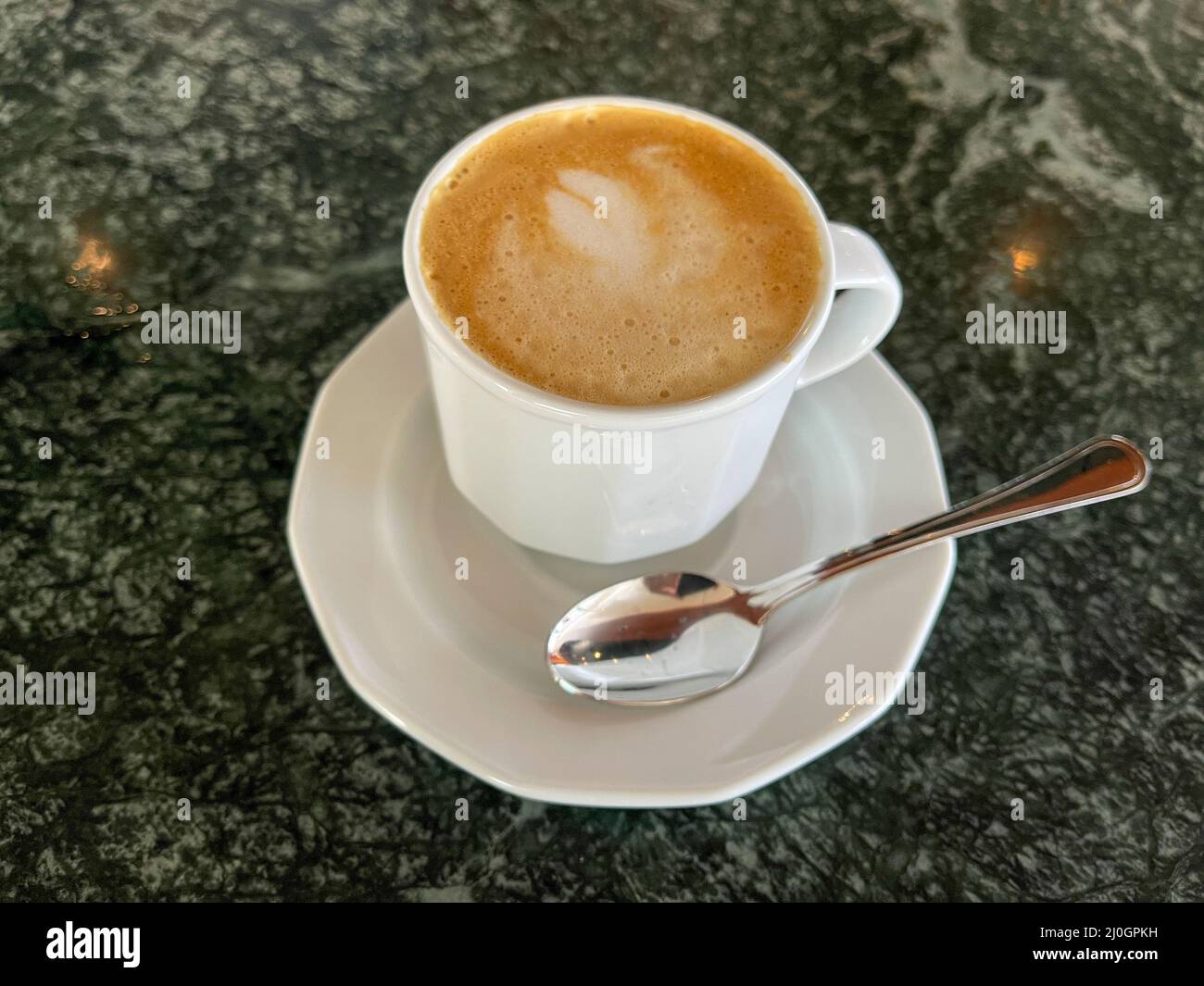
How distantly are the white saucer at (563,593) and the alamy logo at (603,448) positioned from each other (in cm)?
17

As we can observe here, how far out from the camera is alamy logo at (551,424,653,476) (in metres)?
0.65

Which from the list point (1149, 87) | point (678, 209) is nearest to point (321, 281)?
point (678, 209)

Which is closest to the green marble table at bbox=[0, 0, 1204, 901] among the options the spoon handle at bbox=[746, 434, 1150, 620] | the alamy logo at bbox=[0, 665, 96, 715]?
the alamy logo at bbox=[0, 665, 96, 715]

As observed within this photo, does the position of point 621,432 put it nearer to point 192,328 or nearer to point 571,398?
point 571,398

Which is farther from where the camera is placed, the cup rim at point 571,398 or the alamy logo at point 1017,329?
the alamy logo at point 1017,329

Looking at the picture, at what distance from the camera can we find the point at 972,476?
93 centimetres

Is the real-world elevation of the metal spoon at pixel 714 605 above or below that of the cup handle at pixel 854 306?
below

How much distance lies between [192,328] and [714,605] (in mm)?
591

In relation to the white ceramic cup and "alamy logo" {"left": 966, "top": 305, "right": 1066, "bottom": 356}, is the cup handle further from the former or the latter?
"alamy logo" {"left": 966, "top": 305, "right": 1066, "bottom": 356}

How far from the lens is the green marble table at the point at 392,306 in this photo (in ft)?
2.39
